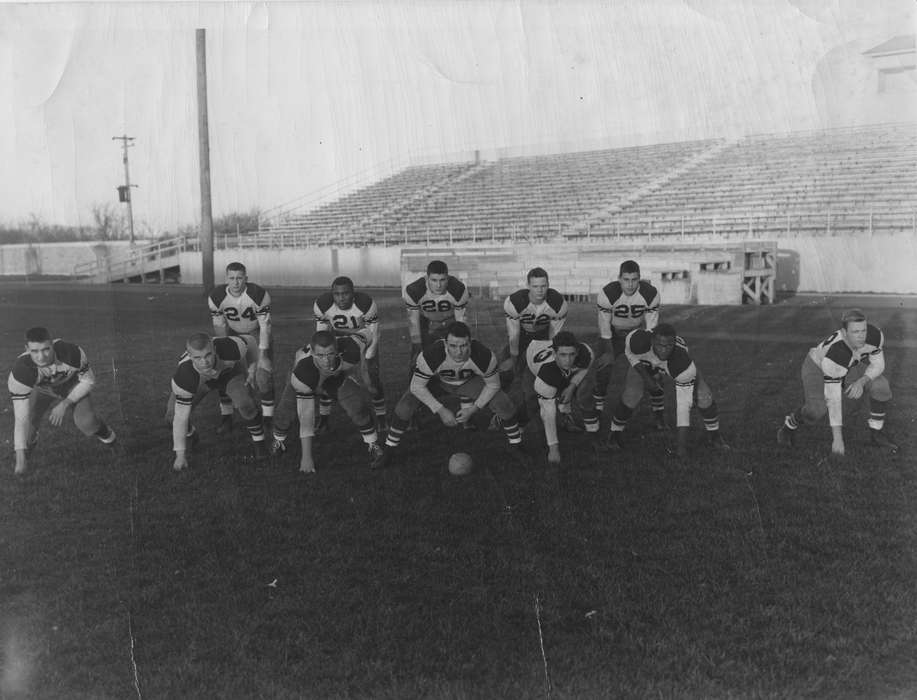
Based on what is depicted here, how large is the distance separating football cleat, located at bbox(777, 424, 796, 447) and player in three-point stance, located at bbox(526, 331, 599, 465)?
1691 millimetres

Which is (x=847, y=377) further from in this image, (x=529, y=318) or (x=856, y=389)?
(x=529, y=318)

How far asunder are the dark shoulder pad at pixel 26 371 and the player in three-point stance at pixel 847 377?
22.6 ft

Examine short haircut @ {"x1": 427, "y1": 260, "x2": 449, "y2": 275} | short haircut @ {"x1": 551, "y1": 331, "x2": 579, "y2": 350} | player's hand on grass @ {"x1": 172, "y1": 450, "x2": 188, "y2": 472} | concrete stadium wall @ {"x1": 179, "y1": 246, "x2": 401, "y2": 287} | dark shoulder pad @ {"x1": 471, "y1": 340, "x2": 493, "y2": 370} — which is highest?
concrete stadium wall @ {"x1": 179, "y1": 246, "x2": 401, "y2": 287}

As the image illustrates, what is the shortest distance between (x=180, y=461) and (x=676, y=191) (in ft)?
62.6

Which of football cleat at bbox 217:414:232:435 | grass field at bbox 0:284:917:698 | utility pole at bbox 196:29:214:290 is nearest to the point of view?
grass field at bbox 0:284:917:698

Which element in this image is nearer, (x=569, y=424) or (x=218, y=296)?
(x=569, y=424)

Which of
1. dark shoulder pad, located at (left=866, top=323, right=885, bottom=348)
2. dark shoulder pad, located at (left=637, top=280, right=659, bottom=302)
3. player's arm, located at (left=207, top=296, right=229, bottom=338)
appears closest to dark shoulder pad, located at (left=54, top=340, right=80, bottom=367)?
player's arm, located at (left=207, top=296, right=229, bottom=338)

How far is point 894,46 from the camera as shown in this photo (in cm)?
848

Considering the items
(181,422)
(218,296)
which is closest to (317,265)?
(218,296)

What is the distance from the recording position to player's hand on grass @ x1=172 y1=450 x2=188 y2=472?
630cm

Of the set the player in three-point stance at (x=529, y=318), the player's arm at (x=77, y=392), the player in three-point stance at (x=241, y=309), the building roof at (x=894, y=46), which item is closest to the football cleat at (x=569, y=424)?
the player in three-point stance at (x=529, y=318)

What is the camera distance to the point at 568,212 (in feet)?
70.0

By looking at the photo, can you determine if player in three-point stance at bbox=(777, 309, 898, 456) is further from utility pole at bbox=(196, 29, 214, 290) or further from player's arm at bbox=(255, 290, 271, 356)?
utility pole at bbox=(196, 29, 214, 290)

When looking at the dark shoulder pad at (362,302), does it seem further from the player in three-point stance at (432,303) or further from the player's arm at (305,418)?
the player's arm at (305,418)
